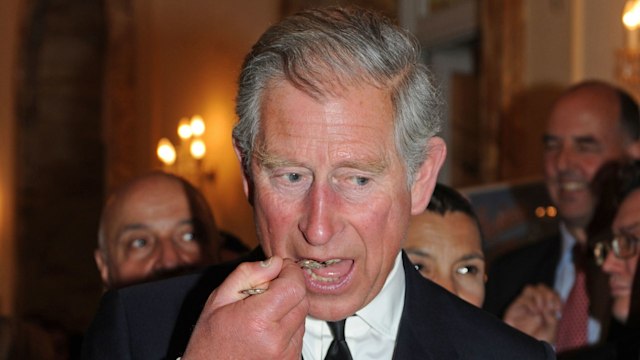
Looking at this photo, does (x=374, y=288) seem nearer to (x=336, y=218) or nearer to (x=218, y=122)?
(x=336, y=218)

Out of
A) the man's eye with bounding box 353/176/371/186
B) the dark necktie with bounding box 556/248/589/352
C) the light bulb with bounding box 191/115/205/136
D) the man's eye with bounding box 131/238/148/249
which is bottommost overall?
the dark necktie with bounding box 556/248/589/352

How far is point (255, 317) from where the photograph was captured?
1722mm

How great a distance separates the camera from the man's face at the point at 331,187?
192 cm

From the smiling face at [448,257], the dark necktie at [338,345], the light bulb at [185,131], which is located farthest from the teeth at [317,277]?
the light bulb at [185,131]

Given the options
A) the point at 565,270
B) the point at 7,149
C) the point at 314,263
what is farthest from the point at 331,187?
the point at 7,149

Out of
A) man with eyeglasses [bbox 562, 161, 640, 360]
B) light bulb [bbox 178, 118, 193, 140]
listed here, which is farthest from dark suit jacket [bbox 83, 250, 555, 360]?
light bulb [bbox 178, 118, 193, 140]

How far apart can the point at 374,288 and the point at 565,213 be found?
8.39 feet

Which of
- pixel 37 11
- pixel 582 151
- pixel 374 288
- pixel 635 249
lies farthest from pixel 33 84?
pixel 374 288

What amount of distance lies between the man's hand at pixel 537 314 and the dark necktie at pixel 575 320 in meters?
0.52

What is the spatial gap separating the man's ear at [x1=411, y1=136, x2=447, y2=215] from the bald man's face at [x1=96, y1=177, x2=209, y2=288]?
123cm

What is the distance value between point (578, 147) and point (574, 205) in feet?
1.04

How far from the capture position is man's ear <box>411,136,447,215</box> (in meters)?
2.18

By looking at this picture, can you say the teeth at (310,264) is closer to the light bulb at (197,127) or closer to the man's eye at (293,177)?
the man's eye at (293,177)

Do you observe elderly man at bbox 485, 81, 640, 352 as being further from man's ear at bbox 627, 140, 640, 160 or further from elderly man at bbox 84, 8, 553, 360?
elderly man at bbox 84, 8, 553, 360
